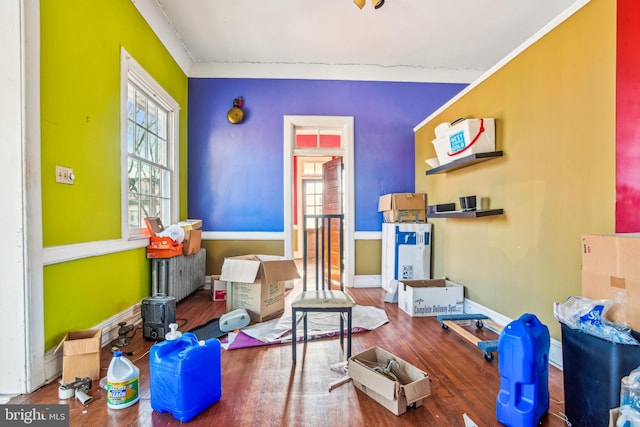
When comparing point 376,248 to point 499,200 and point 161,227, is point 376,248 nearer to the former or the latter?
point 499,200

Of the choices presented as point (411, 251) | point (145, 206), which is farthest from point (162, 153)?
point (411, 251)

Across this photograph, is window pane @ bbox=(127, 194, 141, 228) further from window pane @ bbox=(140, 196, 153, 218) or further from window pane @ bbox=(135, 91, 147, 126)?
window pane @ bbox=(135, 91, 147, 126)

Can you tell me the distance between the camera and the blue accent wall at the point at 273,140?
4.21 meters

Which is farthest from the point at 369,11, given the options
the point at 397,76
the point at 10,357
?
the point at 10,357

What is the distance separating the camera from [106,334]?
2361 mm

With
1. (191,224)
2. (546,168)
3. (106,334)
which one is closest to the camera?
(546,168)

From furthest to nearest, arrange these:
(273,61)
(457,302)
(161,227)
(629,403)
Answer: (273,61) → (161,227) → (457,302) → (629,403)

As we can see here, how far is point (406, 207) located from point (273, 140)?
6.59 ft

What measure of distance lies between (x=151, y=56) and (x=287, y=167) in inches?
76.7

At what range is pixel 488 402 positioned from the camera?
1.64 m

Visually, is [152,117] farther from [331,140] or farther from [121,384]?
[331,140]

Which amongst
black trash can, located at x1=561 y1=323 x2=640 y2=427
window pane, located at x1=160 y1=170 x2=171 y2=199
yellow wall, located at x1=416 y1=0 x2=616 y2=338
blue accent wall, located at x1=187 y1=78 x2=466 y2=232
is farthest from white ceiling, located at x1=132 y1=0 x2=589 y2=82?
black trash can, located at x1=561 y1=323 x2=640 y2=427

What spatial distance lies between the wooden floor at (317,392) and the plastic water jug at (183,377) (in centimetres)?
5

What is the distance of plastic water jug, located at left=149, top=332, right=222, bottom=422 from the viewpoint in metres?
1.48
